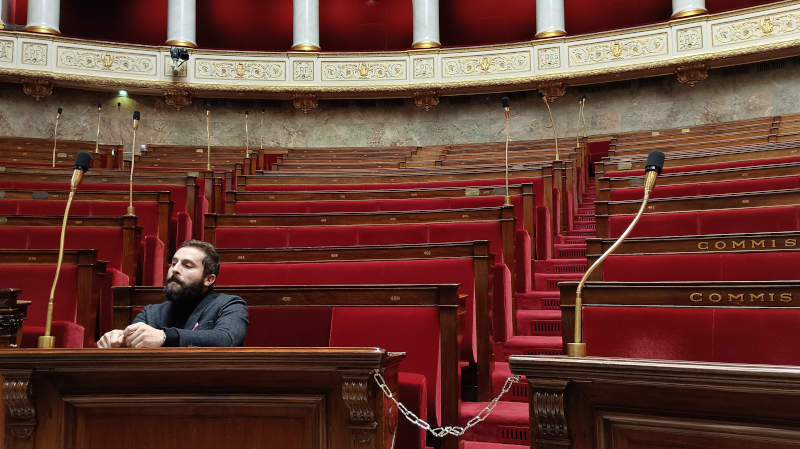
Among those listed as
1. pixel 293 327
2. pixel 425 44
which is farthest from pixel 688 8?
pixel 293 327

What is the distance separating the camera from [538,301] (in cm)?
146

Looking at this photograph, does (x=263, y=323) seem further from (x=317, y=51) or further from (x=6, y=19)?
(x=6, y=19)

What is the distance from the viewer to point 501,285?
4.20ft

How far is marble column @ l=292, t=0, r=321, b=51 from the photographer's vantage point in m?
4.17

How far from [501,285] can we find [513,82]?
2824mm

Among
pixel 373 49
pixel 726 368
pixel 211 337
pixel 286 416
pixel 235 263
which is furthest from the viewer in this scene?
pixel 373 49

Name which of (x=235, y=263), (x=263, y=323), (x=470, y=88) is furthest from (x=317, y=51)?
(x=263, y=323)

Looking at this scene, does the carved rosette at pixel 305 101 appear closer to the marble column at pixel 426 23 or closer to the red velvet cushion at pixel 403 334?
the marble column at pixel 426 23

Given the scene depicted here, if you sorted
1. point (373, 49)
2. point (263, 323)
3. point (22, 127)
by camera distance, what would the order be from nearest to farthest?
point (263, 323), point (22, 127), point (373, 49)

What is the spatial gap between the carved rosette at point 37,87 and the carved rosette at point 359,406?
384 cm

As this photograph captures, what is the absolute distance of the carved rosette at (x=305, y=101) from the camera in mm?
4086

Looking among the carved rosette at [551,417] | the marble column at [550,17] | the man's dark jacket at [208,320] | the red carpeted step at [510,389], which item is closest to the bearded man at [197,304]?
the man's dark jacket at [208,320]

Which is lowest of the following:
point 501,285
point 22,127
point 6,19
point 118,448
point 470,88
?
point 118,448

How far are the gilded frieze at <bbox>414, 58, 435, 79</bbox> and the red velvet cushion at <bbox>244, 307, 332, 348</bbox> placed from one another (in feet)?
10.7
